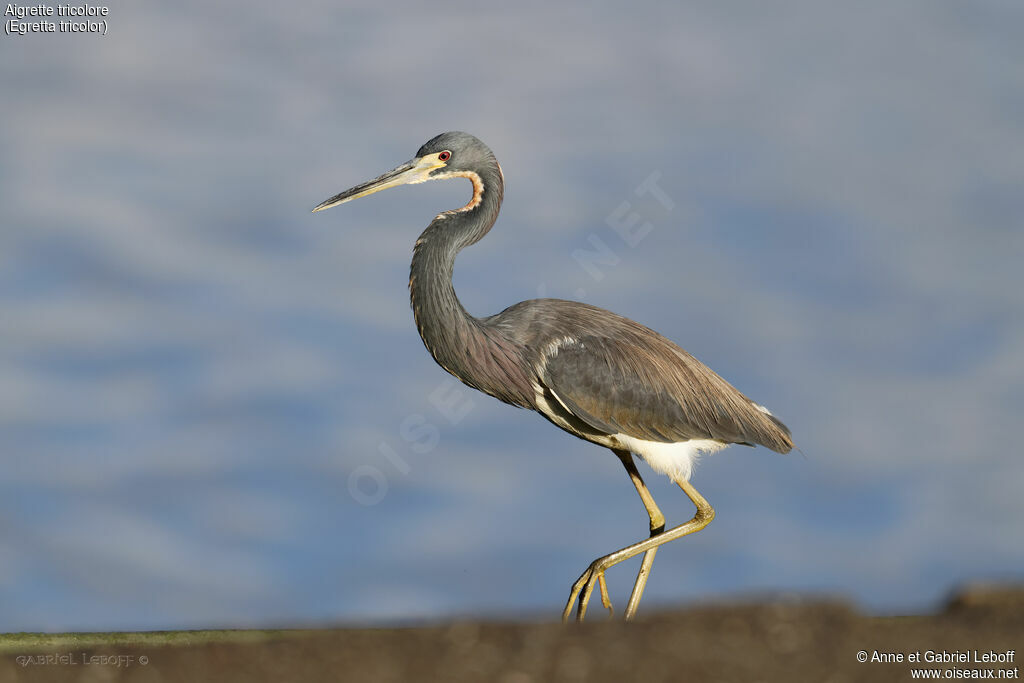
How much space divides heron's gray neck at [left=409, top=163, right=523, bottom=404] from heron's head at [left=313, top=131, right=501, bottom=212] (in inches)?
20.8

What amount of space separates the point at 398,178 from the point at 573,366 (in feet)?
7.62

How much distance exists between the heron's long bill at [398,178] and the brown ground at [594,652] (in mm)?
4110

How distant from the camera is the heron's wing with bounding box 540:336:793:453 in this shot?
28.8ft

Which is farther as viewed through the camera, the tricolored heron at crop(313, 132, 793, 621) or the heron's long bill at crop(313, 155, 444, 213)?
the heron's long bill at crop(313, 155, 444, 213)

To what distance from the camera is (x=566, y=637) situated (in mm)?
6172

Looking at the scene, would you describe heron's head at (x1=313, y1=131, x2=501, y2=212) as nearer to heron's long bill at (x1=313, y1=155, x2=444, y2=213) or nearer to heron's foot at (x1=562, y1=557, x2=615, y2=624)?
heron's long bill at (x1=313, y1=155, x2=444, y2=213)

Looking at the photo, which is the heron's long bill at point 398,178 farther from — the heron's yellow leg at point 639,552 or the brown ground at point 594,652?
the brown ground at point 594,652

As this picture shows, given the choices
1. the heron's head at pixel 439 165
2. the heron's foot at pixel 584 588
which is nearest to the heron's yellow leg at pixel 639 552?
the heron's foot at pixel 584 588

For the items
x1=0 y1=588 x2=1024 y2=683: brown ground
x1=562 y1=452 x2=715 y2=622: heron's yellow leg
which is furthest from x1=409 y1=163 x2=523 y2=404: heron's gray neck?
x1=0 y1=588 x2=1024 y2=683: brown ground

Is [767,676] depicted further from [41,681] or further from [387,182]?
[387,182]

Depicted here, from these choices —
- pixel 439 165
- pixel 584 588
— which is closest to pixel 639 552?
pixel 584 588

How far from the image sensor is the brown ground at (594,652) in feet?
18.6

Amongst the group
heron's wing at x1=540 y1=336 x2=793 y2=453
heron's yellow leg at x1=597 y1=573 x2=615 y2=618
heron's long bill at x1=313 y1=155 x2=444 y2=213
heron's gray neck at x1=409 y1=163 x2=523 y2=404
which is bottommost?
heron's yellow leg at x1=597 y1=573 x2=615 y2=618

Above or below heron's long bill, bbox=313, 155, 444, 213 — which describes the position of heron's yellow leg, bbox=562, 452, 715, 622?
below
